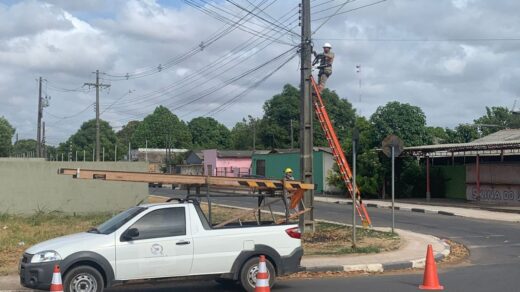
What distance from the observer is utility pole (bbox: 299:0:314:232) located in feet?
61.0

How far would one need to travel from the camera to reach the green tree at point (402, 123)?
3928 centimetres

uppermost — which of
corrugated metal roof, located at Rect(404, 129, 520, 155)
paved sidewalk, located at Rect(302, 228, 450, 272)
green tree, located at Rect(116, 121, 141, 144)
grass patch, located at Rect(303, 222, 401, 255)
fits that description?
green tree, located at Rect(116, 121, 141, 144)

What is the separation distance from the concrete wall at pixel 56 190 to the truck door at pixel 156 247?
16157 mm

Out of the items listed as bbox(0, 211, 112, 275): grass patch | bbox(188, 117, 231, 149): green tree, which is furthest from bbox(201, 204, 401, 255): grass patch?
bbox(188, 117, 231, 149): green tree

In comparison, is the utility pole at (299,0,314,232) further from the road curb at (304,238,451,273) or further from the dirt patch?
the road curb at (304,238,451,273)

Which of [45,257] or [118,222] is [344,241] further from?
[45,257]

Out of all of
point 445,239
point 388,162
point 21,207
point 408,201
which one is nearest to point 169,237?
point 445,239

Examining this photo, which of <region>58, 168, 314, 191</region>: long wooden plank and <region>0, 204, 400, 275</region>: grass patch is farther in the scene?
<region>0, 204, 400, 275</region>: grass patch

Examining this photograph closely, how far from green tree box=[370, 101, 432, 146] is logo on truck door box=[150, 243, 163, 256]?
102 ft

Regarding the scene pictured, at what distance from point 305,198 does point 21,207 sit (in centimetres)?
1230

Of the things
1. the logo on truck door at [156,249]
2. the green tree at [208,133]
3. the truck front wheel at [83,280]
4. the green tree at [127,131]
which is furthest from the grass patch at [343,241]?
the green tree at [127,131]

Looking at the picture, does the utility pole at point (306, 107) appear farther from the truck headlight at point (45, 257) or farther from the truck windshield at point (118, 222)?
the truck headlight at point (45, 257)

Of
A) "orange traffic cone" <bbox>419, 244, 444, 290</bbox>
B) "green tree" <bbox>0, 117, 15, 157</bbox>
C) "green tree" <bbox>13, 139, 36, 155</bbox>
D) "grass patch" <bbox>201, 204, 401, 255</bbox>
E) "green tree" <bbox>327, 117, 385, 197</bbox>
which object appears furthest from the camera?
"green tree" <bbox>13, 139, 36, 155</bbox>

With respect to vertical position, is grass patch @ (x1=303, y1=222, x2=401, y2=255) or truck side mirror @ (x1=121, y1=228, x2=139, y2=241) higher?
truck side mirror @ (x1=121, y1=228, x2=139, y2=241)
